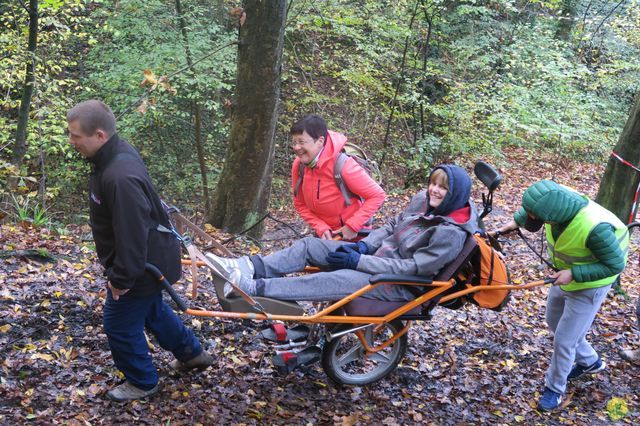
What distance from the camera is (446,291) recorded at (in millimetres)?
4402

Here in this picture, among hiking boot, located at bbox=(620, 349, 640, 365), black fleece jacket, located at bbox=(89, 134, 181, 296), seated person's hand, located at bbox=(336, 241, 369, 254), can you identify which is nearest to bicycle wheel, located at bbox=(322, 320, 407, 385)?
seated person's hand, located at bbox=(336, 241, 369, 254)

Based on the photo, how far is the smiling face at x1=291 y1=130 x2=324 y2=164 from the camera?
4.61 metres

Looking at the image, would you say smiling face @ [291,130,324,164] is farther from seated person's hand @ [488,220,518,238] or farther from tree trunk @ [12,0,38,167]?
tree trunk @ [12,0,38,167]

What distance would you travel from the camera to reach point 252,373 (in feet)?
14.9

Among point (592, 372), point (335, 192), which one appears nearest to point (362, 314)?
point (335, 192)

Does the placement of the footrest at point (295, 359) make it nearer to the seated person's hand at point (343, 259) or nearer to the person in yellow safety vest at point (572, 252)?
the seated person's hand at point (343, 259)

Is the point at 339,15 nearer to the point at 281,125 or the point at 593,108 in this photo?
the point at 281,125

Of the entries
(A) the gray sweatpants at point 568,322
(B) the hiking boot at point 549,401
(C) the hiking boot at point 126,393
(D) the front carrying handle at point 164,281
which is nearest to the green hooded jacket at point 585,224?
(A) the gray sweatpants at point 568,322

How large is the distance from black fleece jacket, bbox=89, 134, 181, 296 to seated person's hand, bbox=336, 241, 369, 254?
146cm

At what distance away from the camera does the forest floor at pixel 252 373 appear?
390 cm

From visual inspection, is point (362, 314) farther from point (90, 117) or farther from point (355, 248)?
point (90, 117)

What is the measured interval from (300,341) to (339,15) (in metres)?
10.1

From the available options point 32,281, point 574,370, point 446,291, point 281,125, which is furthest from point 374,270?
point 281,125

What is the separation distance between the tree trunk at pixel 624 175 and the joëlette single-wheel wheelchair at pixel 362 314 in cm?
320
